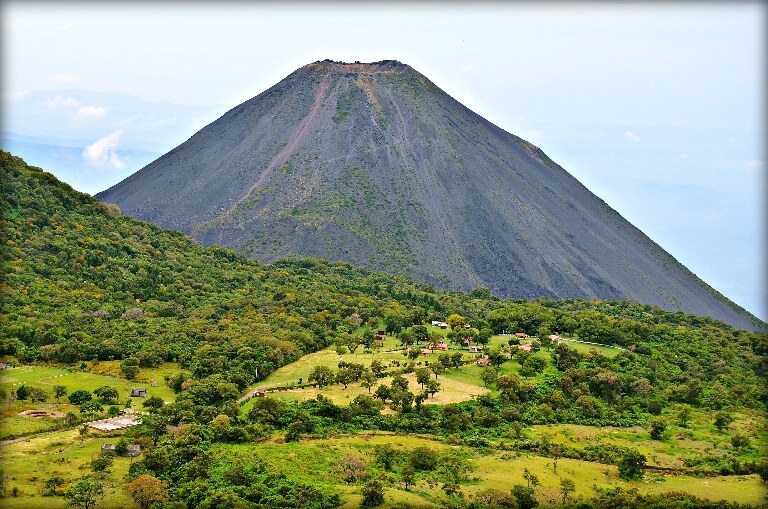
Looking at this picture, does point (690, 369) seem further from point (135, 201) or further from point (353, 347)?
point (135, 201)

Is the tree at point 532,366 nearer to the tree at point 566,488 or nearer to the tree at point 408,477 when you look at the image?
the tree at point 566,488

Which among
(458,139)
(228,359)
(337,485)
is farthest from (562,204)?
(337,485)

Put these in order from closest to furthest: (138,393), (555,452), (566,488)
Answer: (566,488)
(555,452)
(138,393)

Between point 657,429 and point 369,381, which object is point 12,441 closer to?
point 369,381

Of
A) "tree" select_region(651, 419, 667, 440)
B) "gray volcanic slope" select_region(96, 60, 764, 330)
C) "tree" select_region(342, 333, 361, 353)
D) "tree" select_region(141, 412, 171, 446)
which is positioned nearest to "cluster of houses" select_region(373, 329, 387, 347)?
"tree" select_region(342, 333, 361, 353)

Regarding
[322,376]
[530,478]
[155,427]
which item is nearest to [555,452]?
[530,478]
